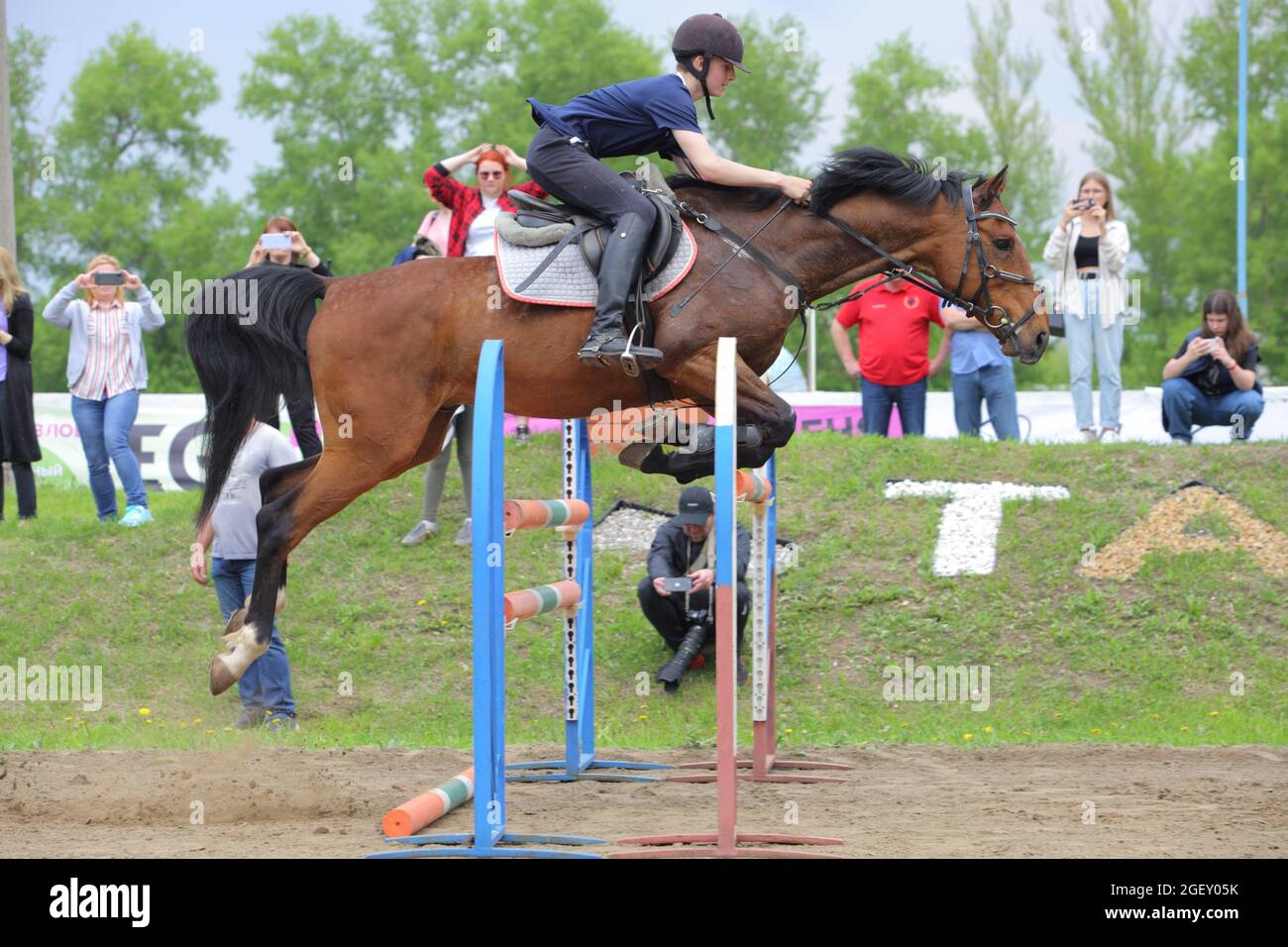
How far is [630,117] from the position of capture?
19.9 ft

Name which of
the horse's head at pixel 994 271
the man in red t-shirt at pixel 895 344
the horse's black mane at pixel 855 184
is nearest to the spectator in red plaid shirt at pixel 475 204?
the man in red t-shirt at pixel 895 344

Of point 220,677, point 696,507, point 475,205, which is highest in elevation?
point 475,205

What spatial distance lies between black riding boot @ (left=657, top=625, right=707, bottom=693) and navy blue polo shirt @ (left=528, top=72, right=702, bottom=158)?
3678mm

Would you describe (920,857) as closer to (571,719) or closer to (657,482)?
(571,719)

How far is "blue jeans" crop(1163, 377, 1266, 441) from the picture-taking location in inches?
425

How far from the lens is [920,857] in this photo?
4.50m

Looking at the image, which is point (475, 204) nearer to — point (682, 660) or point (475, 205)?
point (475, 205)

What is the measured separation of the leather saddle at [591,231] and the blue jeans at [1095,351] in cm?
574

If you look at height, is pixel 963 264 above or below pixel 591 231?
below

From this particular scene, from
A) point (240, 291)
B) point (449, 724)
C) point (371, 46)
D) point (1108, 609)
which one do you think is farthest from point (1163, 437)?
point (371, 46)

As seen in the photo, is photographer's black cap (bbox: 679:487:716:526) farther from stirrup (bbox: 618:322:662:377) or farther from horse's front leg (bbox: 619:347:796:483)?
stirrup (bbox: 618:322:662:377)

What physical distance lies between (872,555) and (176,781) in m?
5.30

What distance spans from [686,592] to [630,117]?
11.8 feet

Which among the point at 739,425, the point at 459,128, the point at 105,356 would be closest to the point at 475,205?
the point at 105,356
